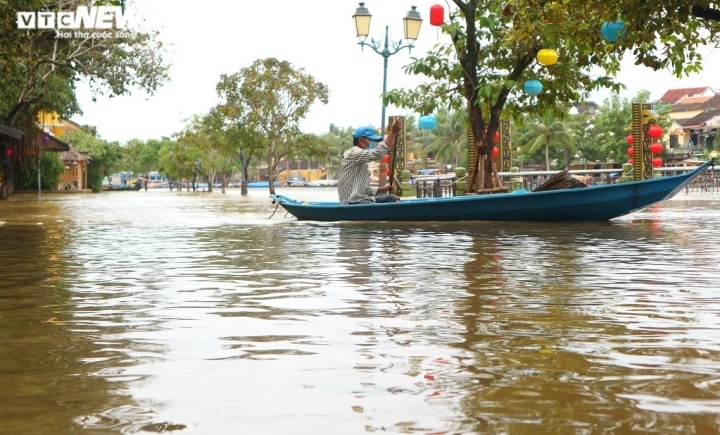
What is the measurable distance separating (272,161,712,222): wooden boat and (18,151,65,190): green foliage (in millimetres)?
38829

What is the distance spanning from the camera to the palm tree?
73.7m

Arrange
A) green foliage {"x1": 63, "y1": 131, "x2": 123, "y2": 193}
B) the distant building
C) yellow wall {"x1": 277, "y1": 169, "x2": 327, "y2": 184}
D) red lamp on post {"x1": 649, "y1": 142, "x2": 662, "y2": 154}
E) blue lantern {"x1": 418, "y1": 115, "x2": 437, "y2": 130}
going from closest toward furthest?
blue lantern {"x1": 418, "y1": 115, "x2": 437, "y2": 130} → red lamp on post {"x1": 649, "y1": 142, "x2": 662, "y2": 154} → green foliage {"x1": 63, "y1": 131, "x2": 123, "y2": 193} → the distant building → yellow wall {"x1": 277, "y1": 169, "x2": 327, "y2": 184}

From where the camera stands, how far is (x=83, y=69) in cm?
3609

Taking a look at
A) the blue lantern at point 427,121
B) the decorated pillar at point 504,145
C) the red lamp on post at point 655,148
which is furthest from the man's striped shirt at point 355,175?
the red lamp on post at point 655,148

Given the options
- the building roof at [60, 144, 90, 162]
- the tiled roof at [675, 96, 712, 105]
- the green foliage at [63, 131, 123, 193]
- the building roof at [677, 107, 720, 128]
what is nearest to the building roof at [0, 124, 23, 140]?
the building roof at [60, 144, 90, 162]

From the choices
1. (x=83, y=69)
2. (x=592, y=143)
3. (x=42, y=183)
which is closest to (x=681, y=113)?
(x=592, y=143)

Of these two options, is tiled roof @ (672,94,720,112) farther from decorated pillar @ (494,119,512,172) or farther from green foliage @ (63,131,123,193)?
decorated pillar @ (494,119,512,172)

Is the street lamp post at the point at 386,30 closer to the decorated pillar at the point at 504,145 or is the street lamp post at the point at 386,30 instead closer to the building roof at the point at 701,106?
the decorated pillar at the point at 504,145

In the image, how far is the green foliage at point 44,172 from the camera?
52844 mm

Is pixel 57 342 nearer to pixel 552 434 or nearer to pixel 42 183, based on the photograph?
pixel 552 434

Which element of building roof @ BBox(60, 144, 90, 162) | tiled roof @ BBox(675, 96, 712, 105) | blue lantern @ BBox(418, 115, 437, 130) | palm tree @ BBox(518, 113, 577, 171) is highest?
tiled roof @ BBox(675, 96, 712, 105)

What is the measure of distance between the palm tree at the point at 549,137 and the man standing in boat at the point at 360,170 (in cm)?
5647

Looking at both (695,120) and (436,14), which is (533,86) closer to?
(436,14)

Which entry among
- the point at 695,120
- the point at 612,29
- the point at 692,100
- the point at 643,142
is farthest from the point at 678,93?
the point at 612,29
